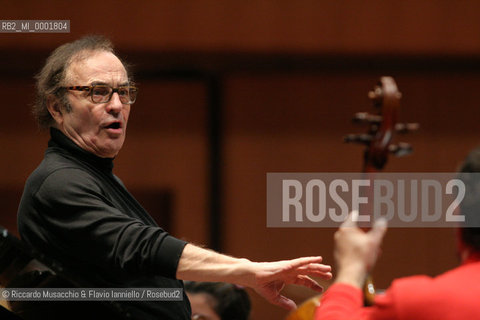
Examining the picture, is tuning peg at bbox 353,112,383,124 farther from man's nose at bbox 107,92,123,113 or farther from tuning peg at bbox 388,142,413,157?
man's nose at bbox 107,92,123,113

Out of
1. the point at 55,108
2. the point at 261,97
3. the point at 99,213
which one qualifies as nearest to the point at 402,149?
the point at 99,213

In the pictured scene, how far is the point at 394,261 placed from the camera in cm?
420

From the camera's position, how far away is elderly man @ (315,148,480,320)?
1238 millimetres

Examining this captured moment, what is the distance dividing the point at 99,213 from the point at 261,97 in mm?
2714

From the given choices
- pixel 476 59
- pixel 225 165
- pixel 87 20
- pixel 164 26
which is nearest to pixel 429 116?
pixel 476 59

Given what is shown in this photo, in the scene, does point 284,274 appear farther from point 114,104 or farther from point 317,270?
point 114,104

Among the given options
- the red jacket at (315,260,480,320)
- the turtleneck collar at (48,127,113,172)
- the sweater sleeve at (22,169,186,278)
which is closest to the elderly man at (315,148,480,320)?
the red jacket at (315,260,480,320)

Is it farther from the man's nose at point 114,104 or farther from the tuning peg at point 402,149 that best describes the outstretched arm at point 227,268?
the man's nose at point 114,104

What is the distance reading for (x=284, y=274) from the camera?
1.64 m

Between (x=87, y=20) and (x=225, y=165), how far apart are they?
1.15 metres

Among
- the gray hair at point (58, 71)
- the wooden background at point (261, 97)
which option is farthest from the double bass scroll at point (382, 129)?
the wooden background at point (261, 97)

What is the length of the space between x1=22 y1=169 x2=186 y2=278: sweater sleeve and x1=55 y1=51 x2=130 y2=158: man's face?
0.18 metres

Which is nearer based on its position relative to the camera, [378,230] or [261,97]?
[378,230]

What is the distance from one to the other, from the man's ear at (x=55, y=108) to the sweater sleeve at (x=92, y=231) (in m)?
0.27
